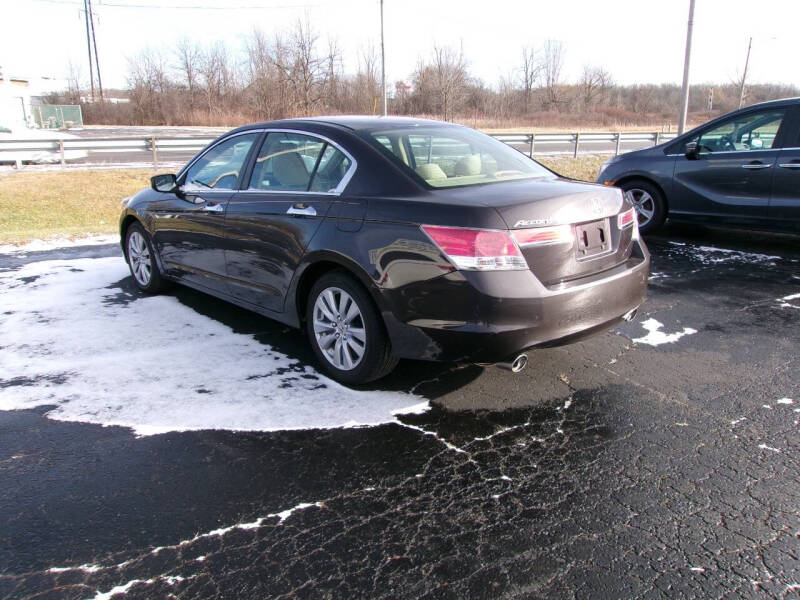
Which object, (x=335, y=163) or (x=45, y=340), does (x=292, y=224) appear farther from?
(x=45, y=340)

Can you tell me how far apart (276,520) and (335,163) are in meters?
2.23

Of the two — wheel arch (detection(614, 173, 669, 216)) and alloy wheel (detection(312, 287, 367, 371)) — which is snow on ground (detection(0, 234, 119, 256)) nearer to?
alloy wheel (detection(312, 287, 367, 371))

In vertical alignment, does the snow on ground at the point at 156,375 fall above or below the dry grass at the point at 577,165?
below

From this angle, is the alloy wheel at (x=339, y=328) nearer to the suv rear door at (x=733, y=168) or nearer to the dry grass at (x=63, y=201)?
the suv rear door at (x=733, y=168)

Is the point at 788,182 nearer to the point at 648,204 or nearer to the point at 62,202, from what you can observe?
the point at 648,204

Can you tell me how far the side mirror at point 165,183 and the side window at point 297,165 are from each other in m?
1.30

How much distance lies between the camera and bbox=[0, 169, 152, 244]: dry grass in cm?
943

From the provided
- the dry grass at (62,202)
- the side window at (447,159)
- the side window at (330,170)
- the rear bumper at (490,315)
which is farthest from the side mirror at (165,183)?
the dry grass at (62,202)

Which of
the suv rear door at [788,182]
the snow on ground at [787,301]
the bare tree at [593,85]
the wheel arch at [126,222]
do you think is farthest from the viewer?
the bare tree at [593,85]

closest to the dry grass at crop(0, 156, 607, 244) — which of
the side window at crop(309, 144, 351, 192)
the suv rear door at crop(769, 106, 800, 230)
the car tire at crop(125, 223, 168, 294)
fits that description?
the car tire at crop(125, 223, 168, 294)

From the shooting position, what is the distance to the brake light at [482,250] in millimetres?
3111

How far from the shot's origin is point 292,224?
397cm

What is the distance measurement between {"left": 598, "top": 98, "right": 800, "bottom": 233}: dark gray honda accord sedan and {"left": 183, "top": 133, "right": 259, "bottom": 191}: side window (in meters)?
4.07

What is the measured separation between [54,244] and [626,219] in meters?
7.64
